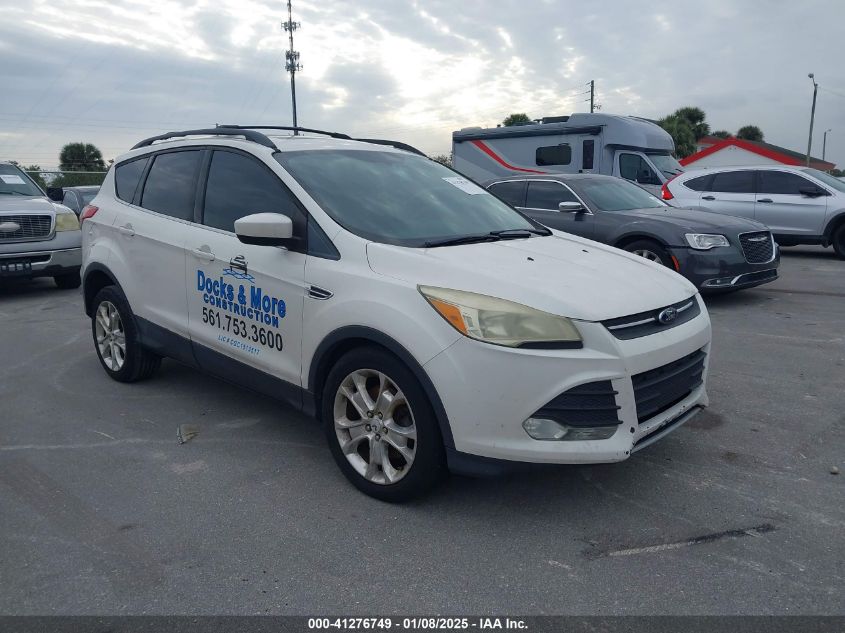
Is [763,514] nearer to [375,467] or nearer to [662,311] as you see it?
[662,311]

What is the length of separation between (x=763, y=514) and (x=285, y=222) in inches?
106

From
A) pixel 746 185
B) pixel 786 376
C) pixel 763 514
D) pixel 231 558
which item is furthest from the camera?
pixel 746 185

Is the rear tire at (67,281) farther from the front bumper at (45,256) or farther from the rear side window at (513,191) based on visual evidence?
the rear side window at (513,191)

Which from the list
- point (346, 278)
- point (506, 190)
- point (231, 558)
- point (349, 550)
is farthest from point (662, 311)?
point (506, 190)

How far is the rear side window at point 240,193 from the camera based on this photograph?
3.94 m

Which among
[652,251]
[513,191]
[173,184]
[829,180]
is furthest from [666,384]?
[829,180]

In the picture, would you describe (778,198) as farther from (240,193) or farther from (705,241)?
(240,193)

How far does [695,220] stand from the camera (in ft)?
28.3

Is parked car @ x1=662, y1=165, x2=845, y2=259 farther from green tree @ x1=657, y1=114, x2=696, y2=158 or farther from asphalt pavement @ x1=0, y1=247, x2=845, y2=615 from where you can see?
green tree @ x1=657, y1=114, x2=696, y2=158

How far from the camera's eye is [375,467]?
349 cm

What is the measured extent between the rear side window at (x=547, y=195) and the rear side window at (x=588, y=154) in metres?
6.41

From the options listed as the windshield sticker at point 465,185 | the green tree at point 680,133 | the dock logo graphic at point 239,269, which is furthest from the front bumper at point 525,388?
the green tree at point 680,133

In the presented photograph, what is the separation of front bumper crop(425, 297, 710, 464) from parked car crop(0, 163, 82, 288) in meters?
8.27

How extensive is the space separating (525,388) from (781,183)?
39.4 feet
